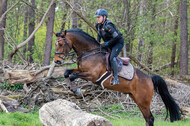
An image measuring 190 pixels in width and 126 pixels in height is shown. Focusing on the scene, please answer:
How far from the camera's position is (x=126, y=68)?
617cm

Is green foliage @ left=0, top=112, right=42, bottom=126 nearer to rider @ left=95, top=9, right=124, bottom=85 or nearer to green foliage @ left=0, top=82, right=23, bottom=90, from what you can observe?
rider @ left=95, top=9, right=124, bottom=85

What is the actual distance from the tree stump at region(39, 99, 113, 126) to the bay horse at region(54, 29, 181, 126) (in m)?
0.92

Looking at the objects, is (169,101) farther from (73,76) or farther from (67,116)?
(67,116)

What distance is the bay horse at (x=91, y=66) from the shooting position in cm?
564

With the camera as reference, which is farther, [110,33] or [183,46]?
[183,46]

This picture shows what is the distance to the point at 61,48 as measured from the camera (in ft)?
18.6

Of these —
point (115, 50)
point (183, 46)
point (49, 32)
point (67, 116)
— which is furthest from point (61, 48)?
point (183, 46)

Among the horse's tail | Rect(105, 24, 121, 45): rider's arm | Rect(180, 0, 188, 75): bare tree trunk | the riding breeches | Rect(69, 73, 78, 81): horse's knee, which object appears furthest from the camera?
Rect(180, 0, 188, 75): bare tree trunk

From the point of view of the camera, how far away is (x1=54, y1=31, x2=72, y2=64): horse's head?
5582 millimetres

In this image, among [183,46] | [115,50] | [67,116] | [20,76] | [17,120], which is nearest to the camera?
[67,116]

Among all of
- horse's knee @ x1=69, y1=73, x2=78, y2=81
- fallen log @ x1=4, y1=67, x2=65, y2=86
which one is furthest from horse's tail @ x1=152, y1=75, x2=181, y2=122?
fallen log @ x1=4, y1=67, x2=65, y2=86

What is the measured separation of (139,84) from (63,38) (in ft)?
8.84

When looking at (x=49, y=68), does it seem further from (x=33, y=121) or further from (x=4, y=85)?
(x=33, y=121)

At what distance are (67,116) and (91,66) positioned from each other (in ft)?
5.97
